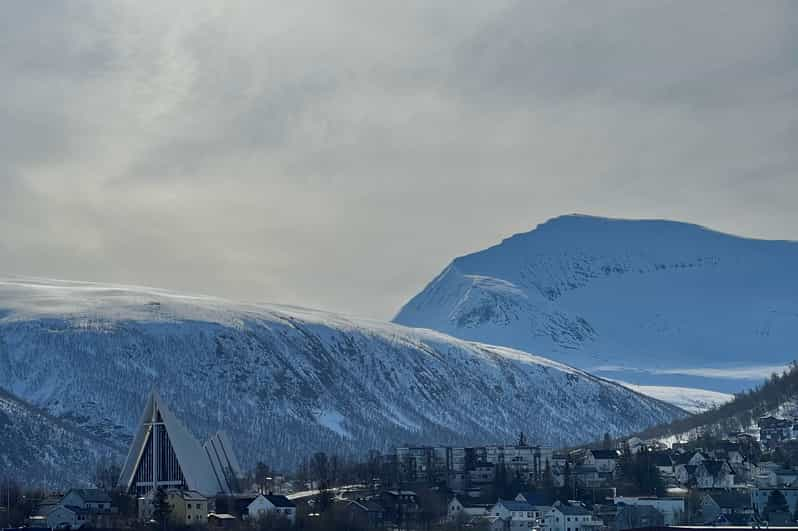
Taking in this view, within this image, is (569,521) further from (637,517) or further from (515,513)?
(515,513)

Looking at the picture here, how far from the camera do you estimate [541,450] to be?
180m

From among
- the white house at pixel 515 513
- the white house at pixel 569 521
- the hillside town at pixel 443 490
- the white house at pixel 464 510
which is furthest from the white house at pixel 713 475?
the white house at pixel 569 521

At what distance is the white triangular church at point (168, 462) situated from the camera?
506ft

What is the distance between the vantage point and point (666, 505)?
465 ft

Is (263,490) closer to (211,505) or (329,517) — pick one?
(211,505)

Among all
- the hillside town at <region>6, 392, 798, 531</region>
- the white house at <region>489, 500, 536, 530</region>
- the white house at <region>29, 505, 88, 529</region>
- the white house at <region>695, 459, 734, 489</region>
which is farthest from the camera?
the white house at <region>695, 459, 734, 489</region>

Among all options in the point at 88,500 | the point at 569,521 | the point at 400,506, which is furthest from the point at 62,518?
the point at 569,521

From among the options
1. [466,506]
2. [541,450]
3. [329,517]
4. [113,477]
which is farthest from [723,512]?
[113,477]

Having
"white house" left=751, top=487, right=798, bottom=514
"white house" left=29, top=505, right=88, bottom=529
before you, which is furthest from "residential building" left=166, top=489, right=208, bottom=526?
"white house" left=751, top=487, right=798, bottom=514

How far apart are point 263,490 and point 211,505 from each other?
1806 centimetres

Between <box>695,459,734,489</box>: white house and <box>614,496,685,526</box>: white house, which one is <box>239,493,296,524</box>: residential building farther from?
<box>695,459,734,489</box>: white house

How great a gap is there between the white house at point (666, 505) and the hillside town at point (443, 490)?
0.45ft

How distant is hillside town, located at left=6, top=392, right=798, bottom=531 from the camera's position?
134875mm

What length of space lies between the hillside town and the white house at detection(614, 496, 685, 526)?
0.14 meters
